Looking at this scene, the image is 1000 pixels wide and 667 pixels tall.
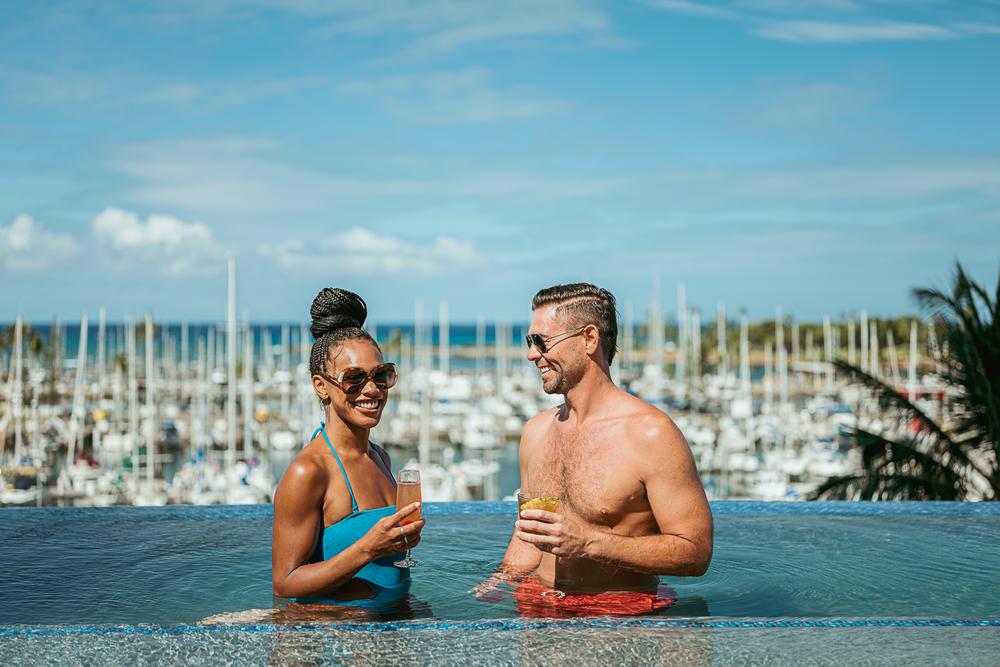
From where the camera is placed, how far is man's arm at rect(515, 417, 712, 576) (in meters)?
3.55

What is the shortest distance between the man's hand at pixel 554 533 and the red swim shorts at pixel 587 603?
1.34ft

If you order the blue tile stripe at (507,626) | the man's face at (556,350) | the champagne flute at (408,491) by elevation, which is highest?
the man's face at (556,350)

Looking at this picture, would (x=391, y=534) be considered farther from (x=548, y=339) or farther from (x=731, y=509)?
(x=731, y=509)

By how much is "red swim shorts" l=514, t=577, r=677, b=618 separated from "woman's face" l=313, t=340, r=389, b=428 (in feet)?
3.42

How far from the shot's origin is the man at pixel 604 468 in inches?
150

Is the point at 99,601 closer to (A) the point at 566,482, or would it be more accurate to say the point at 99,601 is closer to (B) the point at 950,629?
(A) the point at 566,482

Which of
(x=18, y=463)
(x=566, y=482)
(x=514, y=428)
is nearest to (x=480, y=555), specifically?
(x=566, y=482)

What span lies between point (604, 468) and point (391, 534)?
3.70ft

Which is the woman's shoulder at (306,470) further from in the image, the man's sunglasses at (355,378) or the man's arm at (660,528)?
the man's arm at (660,528)

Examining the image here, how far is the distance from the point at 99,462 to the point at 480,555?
36267mm

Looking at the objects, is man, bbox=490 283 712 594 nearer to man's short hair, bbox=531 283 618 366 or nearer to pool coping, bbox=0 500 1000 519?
man's short hair, bbox=531 283 618 366

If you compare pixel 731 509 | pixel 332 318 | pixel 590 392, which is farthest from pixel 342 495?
pixel 731 509

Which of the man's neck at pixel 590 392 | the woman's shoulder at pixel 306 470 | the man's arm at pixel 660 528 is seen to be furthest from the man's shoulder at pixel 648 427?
the woman's shoulder at pixel 306 470

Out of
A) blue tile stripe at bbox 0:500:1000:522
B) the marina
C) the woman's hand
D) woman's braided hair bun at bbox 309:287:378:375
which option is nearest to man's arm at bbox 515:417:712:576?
the woman's hand
